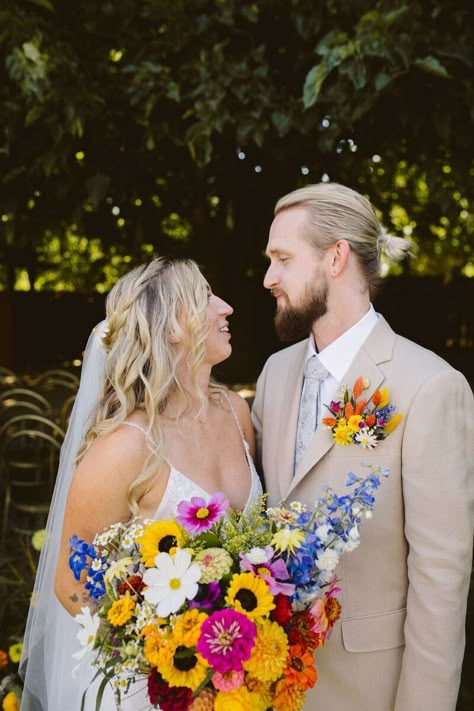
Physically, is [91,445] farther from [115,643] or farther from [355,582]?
[355,582]

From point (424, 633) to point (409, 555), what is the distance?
0.75ft

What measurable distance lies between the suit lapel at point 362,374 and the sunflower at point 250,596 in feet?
2.14

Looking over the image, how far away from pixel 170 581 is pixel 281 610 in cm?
27

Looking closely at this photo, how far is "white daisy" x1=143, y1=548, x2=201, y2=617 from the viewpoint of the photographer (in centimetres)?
147

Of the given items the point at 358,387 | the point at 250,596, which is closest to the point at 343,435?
the point at 358,387

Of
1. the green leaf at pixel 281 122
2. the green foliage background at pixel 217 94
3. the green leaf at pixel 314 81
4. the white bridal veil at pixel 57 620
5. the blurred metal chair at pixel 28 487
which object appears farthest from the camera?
the blurred metal chair at pixel 28 487

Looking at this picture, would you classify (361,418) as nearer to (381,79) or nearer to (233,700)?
(233,700)

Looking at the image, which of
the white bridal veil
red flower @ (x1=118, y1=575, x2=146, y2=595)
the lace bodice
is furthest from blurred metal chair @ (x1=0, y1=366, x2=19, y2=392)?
red flower @ (x1=118, y1=575, x2=146, y2=595)

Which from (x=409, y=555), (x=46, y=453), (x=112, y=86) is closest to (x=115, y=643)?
(x=409, y=555)

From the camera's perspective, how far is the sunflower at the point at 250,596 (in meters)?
1.45

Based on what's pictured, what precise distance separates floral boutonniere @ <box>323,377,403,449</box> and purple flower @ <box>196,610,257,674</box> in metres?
0.77

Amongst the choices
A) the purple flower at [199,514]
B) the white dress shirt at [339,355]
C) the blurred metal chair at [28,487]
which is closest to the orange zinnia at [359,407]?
the white dress shirt at [339,355]

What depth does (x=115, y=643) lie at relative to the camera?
157 cm

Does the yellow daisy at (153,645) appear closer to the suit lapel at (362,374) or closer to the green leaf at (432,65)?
the suit lapel at (362,374)
